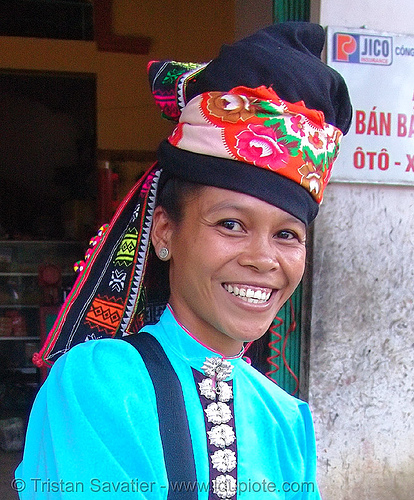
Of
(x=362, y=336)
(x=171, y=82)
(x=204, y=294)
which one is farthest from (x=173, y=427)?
(x=362, y=336)

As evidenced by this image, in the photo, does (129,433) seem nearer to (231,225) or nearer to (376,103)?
(231,225)

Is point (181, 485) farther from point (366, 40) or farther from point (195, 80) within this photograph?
point (366, 40)

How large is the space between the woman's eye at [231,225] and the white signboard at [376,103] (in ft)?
4.91

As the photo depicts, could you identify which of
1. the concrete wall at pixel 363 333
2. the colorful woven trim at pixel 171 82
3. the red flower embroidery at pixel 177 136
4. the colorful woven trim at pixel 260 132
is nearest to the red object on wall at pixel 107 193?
the concrete wall at pixel 363 333

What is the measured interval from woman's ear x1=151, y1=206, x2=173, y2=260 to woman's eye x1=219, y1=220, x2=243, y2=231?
0.16 meters

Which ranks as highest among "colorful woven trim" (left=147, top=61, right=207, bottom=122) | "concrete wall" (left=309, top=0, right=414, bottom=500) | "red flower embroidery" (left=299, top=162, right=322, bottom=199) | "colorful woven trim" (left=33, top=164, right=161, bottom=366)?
"colorful woven trim" (left=147, top=61, right=207, bottom=122)

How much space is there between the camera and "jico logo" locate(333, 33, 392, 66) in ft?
7.82

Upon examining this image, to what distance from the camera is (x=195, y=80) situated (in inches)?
46.1

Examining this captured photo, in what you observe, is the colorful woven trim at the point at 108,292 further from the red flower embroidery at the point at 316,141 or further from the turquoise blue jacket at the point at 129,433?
the red flower embroidery at the point at 316,141

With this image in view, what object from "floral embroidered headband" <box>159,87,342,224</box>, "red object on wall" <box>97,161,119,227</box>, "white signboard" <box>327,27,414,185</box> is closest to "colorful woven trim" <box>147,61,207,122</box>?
"floral embroidered headband" <box>159,87,342,224</box>

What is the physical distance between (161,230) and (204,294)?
0.21 meters

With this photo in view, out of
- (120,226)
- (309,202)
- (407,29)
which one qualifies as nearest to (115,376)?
(120,226)

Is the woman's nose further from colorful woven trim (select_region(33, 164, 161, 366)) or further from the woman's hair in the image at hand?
colorful woven trim (select_region(33, 164, 161, 366))

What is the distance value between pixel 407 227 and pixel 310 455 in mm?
1647
